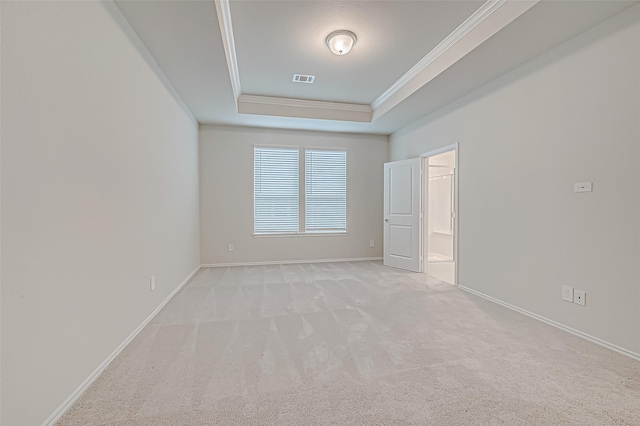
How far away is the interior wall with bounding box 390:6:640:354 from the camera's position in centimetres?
223

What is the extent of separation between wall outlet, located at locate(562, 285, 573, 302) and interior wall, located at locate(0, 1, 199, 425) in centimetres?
380

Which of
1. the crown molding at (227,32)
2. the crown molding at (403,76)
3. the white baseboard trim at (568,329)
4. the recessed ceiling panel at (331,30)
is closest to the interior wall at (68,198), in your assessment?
the crown molding at (227,32)

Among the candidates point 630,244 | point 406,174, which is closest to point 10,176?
point 630,244

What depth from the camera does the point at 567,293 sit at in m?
2.65

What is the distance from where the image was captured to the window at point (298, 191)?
18.5 feet

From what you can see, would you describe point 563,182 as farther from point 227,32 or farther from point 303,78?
point 227,32

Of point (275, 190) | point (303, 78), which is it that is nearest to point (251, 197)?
point (275, 190)

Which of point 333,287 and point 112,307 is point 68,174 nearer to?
point 112,307

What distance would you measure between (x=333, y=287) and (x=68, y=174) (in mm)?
3150

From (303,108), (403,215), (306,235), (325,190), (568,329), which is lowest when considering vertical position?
(568,329)

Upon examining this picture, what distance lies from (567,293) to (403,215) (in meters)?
2.79

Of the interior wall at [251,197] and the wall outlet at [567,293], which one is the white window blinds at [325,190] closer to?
the interior wall at [251,197]

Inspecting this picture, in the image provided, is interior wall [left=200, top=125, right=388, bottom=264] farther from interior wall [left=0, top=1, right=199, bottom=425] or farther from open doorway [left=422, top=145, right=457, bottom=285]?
interior wall [left=0, top=1, right=199, bottom=425]

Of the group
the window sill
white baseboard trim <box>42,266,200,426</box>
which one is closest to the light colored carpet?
white baseboard trim <box>42,266,200,426</box>
